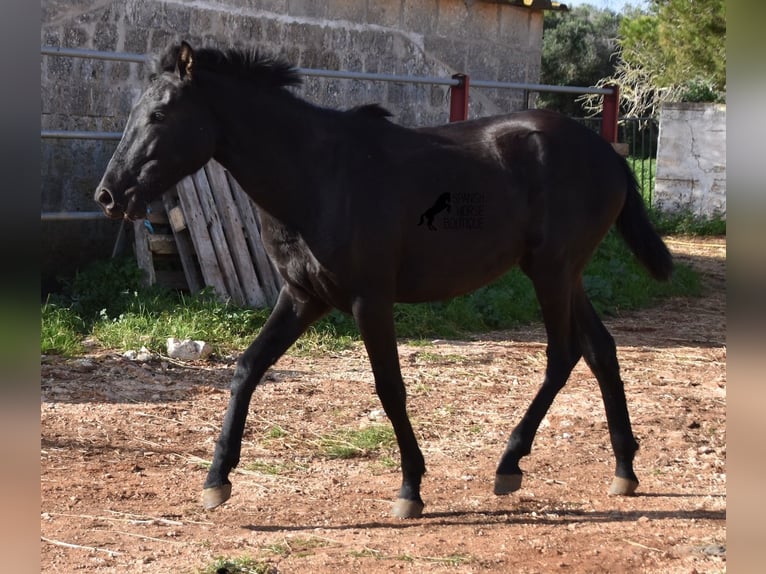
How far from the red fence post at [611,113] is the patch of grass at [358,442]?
6.52 m

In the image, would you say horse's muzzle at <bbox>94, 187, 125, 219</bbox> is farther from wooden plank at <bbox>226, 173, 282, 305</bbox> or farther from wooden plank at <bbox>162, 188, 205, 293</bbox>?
wooden plank at <bbox>226, 173, 282, 305</bbox>

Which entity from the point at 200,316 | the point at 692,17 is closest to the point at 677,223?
the point at 692,17

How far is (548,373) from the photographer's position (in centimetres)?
487

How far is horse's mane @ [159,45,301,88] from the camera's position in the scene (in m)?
4.33

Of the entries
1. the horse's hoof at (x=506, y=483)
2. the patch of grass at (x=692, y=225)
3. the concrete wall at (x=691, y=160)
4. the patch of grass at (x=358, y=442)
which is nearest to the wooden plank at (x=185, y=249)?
the patch of grass at (x=358, y=442)

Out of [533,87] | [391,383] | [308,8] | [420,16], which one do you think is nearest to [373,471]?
[391,383]

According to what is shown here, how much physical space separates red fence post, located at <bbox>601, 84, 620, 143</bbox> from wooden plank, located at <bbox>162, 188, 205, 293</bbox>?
5.20 metres

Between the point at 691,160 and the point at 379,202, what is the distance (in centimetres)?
1421

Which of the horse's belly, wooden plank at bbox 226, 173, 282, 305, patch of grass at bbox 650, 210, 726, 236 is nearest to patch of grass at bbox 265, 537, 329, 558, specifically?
the horse's belly

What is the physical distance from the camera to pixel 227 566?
12.0ft
